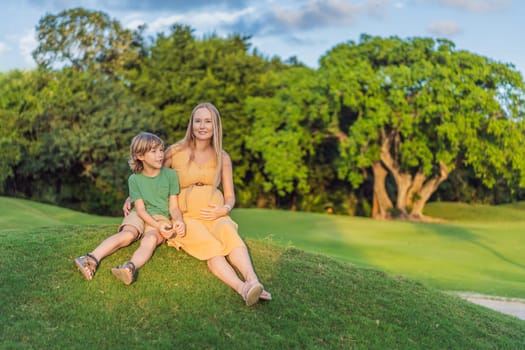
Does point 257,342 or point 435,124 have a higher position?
point 435,124

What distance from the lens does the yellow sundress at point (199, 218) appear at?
7004 mm

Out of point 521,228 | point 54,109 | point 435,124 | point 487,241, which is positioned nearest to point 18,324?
point 487,241

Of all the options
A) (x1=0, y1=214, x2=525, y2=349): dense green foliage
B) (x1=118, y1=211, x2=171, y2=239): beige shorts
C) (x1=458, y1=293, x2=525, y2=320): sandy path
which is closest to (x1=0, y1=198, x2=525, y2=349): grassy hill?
(x1=0, y1=214, x2=525, y2=349): dense green foliage

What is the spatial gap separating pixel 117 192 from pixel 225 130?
7029 mm

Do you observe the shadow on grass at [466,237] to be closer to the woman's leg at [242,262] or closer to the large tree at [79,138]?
the woman's leg at [242,262]

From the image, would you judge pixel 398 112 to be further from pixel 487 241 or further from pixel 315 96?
pixel 487 241

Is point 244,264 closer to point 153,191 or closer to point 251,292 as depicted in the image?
point 251,292

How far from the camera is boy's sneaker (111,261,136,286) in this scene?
20.6 feet

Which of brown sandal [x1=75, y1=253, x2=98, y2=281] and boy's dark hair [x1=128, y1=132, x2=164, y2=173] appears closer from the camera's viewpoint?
brown sandal [x1=75, y1=253, x2=98, y2=281]

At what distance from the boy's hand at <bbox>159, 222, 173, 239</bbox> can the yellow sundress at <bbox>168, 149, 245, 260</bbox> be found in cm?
20

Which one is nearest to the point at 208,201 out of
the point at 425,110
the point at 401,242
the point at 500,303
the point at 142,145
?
the point at 142,145

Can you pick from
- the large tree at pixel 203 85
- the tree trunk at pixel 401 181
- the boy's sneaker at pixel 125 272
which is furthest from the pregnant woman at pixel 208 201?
the large tree at pixel 203 85

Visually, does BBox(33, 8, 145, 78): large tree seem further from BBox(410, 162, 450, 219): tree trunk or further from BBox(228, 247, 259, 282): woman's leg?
BBox(228, 247, 259, 282): woman's leg

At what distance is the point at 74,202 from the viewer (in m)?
37.5
